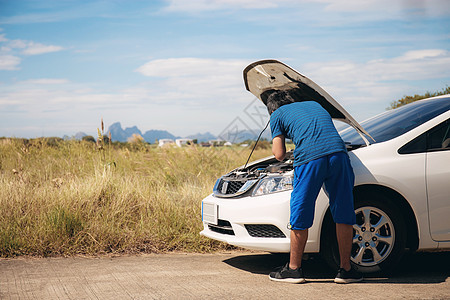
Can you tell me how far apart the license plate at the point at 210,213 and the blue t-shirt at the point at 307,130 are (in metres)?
1.16

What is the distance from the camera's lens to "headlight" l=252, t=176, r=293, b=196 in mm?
5242

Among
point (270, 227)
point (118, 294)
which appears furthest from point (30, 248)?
point (270, 227)

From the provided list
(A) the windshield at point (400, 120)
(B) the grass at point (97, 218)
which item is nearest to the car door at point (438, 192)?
(A) the windshield at point (400, 120)

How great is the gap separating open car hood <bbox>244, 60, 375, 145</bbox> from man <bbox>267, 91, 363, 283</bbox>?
356 millimetres

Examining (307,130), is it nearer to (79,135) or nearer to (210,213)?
(210,213)

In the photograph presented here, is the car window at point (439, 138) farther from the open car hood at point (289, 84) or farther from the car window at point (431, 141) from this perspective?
the open car hood at point (289, 84)

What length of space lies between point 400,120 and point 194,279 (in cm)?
299

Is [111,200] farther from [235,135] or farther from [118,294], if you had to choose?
[235,135]

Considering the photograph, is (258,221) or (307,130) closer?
(307,130)

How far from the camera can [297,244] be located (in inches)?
197

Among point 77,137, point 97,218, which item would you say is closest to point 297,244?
point 97,218

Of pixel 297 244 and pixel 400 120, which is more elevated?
pixel 400 120

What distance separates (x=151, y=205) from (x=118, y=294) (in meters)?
3.07

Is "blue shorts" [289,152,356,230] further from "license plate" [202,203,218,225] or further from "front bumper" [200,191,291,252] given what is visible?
"license plate" [202,203,218,225]
